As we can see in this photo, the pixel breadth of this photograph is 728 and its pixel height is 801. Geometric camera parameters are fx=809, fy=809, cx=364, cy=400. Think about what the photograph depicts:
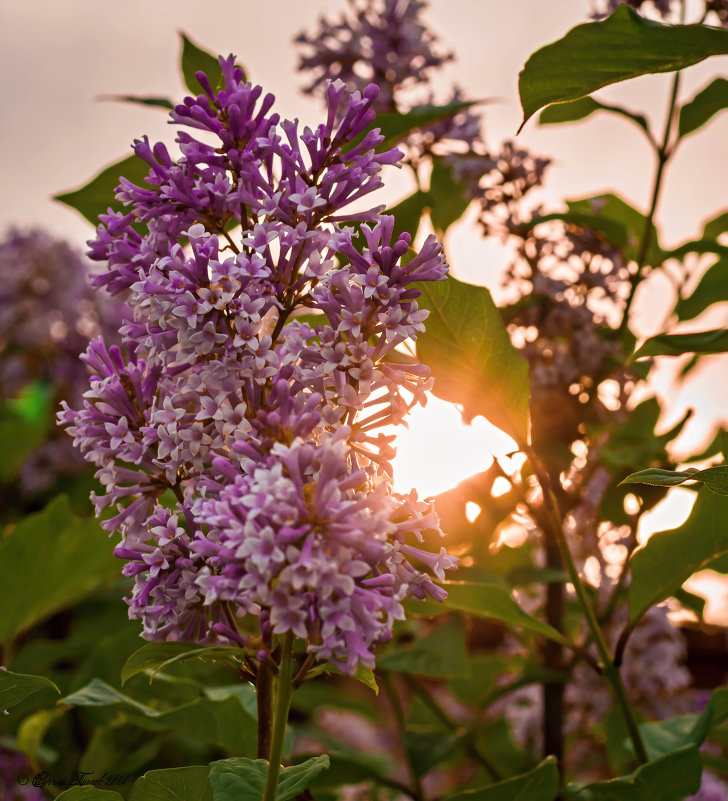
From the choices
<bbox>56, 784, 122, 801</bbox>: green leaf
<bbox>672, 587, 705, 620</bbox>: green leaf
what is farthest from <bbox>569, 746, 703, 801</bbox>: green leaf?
<bbox>672, 587, 705, 620</bbox>: green leaf

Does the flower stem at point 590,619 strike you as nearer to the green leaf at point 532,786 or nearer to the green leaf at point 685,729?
the green leaf at point 685,729

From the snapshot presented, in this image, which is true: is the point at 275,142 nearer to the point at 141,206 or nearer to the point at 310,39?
the point at 141,206

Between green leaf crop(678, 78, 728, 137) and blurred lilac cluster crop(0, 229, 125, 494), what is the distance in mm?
2050

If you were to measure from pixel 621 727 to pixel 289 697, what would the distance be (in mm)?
943

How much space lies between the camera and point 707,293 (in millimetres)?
1248

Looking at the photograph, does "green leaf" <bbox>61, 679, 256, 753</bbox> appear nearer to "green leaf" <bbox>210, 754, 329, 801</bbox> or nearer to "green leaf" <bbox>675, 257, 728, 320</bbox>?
"green leaf" <bbox>210, 754, 329, 801</bbox>

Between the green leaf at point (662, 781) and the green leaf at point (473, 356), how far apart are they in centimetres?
34

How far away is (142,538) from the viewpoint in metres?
0.64

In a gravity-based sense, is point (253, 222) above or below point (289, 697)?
above

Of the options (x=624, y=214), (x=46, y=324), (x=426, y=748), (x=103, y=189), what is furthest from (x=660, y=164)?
(x=46, y=324)

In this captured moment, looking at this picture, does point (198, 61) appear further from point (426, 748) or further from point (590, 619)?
point (426, 748)

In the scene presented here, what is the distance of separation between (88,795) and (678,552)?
2.06 feet

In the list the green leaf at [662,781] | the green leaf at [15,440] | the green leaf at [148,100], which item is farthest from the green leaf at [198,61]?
the green leaf at [15,440]

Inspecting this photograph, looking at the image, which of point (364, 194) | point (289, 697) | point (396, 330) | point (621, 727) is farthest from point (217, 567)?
point (621, 727)
